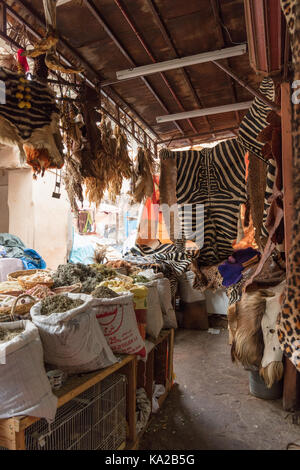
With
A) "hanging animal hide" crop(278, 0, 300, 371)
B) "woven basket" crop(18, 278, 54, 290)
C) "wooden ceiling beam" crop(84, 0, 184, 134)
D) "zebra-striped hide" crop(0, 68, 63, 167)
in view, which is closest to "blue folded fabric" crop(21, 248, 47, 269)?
"woven basket" crop(18, 278, 54, 290)

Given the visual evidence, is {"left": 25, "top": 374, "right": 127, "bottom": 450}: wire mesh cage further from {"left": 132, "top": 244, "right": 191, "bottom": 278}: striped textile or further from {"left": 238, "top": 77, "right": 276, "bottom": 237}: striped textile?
{"left": 132, "top": 244, "right": 191, "bottom": 278}: striped textile

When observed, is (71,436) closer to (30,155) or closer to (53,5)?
(30,155)

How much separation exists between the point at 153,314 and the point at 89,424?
104 cm

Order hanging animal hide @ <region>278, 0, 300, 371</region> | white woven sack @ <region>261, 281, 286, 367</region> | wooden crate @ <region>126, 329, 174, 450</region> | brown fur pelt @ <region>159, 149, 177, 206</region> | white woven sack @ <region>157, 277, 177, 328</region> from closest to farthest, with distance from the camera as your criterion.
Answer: hanging animal hide @ <region>278, 0, 300, 371</region> < white woven sack @ <region>261, 281, 286, 367</region> < wooden crate @ <region>126, 329, 174, 450</region> < white woven sack @ <region>157, 277, 177, 328</region> < brown fur pelt @ <region>159, 149, 177, 206</region>

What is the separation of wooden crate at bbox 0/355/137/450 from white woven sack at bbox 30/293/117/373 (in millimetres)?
62

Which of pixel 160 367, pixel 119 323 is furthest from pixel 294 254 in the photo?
pixel 160 367

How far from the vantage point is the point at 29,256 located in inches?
175

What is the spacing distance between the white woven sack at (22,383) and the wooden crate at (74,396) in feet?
Result: 0.13

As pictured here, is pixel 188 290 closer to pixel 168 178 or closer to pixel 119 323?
pixel 168 178

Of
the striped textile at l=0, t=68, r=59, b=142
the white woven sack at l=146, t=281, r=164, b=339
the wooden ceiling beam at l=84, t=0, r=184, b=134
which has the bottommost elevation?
the white woven sack at l=146, t=281, r=164, b=339

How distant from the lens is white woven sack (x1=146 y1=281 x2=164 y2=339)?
104 inches

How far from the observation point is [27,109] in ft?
8.08

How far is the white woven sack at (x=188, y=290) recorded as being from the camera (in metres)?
5.37
